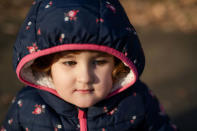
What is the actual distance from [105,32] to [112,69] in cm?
32

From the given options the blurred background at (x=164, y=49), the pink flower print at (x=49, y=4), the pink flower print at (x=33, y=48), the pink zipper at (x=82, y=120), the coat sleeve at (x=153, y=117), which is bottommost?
the blurred background at (x=164, y=49)

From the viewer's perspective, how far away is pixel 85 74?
1.39m

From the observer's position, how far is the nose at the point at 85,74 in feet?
4.57

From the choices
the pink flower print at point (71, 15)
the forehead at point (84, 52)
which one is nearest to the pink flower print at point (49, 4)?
the pink flower print at point (71, 15)

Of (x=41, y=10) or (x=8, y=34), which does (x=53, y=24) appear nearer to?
(x=41, y=10)

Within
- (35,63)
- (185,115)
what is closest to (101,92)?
(35,63)

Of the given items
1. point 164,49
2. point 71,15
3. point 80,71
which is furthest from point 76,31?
point 164,49

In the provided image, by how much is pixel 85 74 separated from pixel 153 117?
671mm

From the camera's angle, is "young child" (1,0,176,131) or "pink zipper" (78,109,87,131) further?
"pink zipper" (78,109,87,131)

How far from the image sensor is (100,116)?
1708mm

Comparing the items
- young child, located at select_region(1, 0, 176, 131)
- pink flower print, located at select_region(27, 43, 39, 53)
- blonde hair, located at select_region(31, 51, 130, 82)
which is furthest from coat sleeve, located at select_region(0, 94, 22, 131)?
pink flower print, located at select_region(27, 43, 39, 53)

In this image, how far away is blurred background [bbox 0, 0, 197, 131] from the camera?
280 cm

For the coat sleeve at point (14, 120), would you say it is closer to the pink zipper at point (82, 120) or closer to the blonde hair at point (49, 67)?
the blonde hair at point (49, 67)

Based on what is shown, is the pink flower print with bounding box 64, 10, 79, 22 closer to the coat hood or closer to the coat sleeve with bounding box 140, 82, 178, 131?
the coat hood
